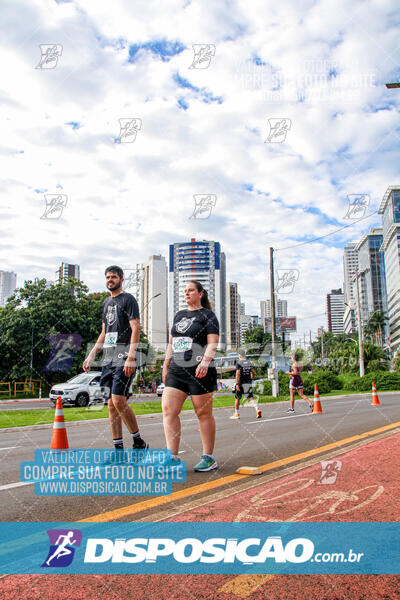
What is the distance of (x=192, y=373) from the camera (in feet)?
14.8

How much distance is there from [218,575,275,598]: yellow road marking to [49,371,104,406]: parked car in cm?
1733

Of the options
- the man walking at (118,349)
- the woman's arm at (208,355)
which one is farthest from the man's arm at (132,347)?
the woman's arm at (208,355)

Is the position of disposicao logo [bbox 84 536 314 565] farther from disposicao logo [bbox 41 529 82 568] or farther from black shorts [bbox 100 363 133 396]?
black shorts [bbox 100 363 133 396]

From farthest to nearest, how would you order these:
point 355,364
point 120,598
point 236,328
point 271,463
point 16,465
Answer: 1. point 236,328
2. point 355,364
3. point 16,465
4. point 271,463
5. point 120,598

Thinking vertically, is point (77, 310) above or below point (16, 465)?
above

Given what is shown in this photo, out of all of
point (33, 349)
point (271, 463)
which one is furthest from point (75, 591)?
point (33, 349)

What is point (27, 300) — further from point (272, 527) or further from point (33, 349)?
point (272, 527)

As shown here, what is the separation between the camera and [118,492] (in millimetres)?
3910

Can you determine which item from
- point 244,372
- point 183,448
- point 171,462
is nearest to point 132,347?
point 171,462

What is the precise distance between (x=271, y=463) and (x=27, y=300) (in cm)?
3212

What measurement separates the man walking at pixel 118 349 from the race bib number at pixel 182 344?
1.39 feet

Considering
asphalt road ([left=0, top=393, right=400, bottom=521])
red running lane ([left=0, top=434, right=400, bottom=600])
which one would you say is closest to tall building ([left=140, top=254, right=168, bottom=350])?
asphalt road ([left=0, top=393, right=400, bottom=521])

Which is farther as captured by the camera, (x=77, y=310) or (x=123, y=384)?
(x=77, y=310)

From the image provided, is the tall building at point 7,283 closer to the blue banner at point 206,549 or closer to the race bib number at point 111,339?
the race bib number at point 111,339
